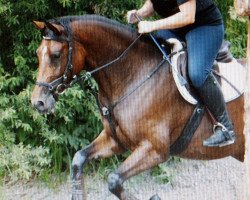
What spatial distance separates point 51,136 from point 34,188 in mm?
653

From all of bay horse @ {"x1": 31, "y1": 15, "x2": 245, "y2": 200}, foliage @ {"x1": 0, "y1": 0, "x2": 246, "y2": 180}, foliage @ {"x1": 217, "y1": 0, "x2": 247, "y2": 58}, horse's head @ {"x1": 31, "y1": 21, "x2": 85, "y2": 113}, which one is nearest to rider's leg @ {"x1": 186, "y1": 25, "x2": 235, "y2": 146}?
bay horse @ {"x1": 31, "y1": 15, "x2": 245, "y2": 200}

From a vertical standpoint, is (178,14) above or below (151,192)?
above

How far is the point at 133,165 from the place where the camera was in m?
3.78

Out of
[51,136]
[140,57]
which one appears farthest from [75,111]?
[140,57]

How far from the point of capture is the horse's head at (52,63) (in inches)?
142

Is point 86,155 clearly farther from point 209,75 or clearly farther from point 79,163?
point 209,75

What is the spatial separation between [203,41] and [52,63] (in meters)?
1.08


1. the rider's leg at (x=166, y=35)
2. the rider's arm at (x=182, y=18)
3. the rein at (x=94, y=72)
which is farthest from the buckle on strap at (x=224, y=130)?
the rider's arm at (x=182, y=18)

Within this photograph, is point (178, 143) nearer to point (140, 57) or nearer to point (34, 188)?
point (140, 57)

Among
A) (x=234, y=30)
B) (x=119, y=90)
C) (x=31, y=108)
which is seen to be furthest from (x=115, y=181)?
(x=234, y=30)

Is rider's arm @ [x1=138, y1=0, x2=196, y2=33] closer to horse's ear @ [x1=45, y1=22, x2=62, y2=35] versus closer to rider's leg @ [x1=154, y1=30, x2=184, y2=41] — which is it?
rider's leg @ [x1=154, y1=30, x2=184, y2=41]

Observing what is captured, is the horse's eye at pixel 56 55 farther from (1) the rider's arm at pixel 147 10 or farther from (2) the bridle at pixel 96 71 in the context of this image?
(1) the rider's arm at pixel 147 10

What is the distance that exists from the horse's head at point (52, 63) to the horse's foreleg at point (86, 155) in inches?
20.3

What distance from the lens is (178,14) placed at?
11.9 ft
